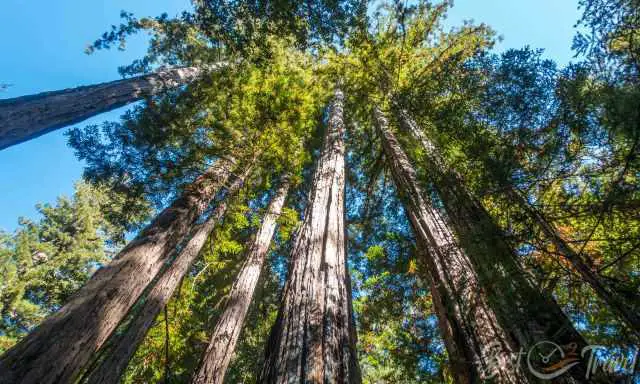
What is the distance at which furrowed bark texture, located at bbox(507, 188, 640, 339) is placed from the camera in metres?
1.29

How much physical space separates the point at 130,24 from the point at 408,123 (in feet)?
22.7

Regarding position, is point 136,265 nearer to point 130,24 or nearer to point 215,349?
point 215,349

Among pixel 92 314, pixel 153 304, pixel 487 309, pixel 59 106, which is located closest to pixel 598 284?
pixel 487 309

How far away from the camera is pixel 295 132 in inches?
204

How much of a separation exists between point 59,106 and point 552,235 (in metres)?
6.95

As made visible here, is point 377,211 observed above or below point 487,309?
above

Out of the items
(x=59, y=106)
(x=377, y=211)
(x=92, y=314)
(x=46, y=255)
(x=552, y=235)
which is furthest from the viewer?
(x=46, y=255)

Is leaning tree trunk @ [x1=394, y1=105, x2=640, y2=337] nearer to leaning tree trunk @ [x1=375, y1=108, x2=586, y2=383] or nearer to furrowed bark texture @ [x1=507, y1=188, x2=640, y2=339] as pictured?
furrowed bark texture @ [x1=507, y1=188, x2=640, y2=339]

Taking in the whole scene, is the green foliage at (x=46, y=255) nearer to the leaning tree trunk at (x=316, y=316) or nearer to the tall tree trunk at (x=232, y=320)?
the tall tree trunk at (x=232, y=320)

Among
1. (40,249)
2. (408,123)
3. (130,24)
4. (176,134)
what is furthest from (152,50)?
(40,249)

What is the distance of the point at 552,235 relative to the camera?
1.84 metres

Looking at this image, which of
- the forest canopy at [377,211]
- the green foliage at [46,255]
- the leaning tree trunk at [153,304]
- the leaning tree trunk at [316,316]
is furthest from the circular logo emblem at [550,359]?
the green foliage at [46,255]

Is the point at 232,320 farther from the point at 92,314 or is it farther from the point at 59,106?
the point at 59,106

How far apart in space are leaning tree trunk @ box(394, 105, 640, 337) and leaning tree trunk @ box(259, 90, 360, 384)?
1.19 m
